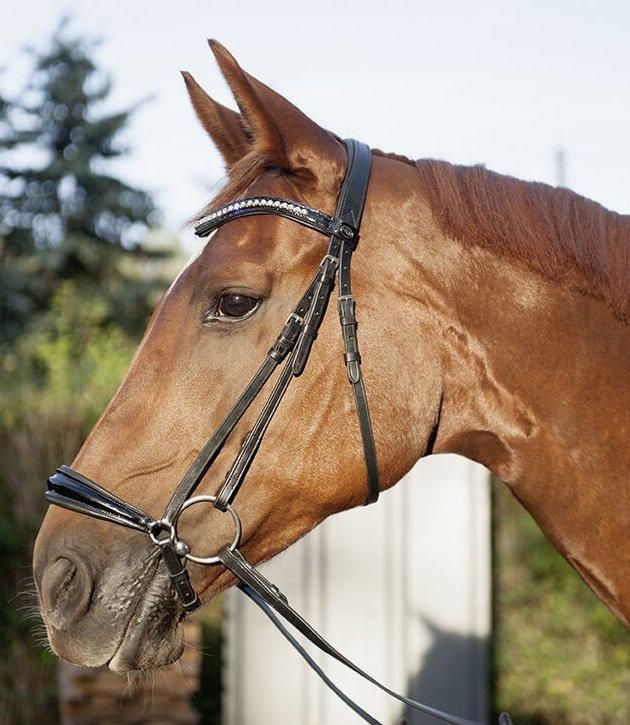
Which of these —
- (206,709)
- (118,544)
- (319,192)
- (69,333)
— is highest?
(69,333)

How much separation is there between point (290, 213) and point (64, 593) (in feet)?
3.54

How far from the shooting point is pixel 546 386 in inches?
88.6

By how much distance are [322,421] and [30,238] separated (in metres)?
16.7

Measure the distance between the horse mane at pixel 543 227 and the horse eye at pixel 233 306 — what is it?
1.77 feet

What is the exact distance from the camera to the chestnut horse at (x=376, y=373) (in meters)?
2.18

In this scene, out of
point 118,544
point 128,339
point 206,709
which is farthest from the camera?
point 128,339

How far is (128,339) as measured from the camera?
16797 millimetres

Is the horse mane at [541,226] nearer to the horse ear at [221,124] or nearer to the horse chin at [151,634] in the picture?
the horse ear at [221,124]

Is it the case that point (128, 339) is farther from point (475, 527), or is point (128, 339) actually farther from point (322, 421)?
point (322, 421)

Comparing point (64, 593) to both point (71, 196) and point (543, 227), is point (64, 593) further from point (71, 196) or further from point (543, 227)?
point (71, 196)

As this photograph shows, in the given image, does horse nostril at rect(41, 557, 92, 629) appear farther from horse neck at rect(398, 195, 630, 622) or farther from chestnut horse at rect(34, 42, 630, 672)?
horse neck at rect(398, 195, 630, 622)

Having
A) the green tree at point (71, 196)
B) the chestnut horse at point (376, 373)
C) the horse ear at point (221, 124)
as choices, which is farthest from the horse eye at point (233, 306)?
the green tree at point (71, 196)

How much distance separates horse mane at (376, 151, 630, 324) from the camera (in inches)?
87.0

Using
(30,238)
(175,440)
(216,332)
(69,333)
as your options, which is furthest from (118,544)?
(30,238)
